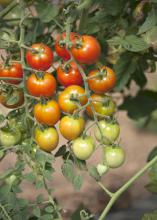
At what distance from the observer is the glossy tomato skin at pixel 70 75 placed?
1083mm

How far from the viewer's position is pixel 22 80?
1128mm

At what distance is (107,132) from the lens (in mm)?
1061

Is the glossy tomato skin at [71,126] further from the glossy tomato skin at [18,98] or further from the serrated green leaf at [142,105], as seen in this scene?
the serrated green leaf at [142,105]

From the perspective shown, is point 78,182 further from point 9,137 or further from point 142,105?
point 142,105

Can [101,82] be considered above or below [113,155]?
above

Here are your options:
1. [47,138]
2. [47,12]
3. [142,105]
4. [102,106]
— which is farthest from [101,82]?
[142,105]

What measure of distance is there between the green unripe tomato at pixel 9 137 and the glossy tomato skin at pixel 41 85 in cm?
11

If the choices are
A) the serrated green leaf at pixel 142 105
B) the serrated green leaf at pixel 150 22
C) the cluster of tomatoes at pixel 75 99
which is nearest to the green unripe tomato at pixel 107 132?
the cluster of tomatoes at pixel 75 99

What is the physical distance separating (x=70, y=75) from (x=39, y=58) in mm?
67

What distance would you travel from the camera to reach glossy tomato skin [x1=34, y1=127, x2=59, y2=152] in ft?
3.56

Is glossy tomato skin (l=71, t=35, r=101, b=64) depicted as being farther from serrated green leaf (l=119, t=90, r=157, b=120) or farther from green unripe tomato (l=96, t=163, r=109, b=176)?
serrated green leaf (l=119, t=90, r=157, b=120)

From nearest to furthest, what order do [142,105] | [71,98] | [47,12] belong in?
[71,98] → [47,12] → [142,105]

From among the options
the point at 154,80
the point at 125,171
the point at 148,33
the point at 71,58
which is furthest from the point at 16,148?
the point at 154,80

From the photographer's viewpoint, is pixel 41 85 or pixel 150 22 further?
pixel 150 22
